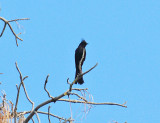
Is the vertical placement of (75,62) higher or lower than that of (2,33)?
higher

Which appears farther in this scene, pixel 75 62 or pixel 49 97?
pixel 75 62

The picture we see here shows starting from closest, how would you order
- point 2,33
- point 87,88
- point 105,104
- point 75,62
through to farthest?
point 105,104
point 87,88
point 2,33
point 75,62

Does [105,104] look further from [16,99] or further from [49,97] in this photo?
[16,99]

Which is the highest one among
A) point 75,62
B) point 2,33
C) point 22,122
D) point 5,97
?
point 75,62

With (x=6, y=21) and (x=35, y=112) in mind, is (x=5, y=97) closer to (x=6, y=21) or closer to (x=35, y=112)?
(x=35, y=112)

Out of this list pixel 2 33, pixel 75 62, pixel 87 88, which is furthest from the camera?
pixel 75 62

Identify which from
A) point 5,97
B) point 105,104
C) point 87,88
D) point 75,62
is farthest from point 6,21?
point 75,62

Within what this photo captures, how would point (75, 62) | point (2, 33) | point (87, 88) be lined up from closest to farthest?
1. point (87, 88)
2. point (2, 33)
3. point (75, 62)

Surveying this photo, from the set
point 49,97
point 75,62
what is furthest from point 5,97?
point 75,62

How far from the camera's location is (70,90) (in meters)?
3.82

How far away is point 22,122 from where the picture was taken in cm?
393

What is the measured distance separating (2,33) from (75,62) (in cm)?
437

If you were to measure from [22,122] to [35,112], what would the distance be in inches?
6.2

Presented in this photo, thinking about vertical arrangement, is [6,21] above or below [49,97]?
above
